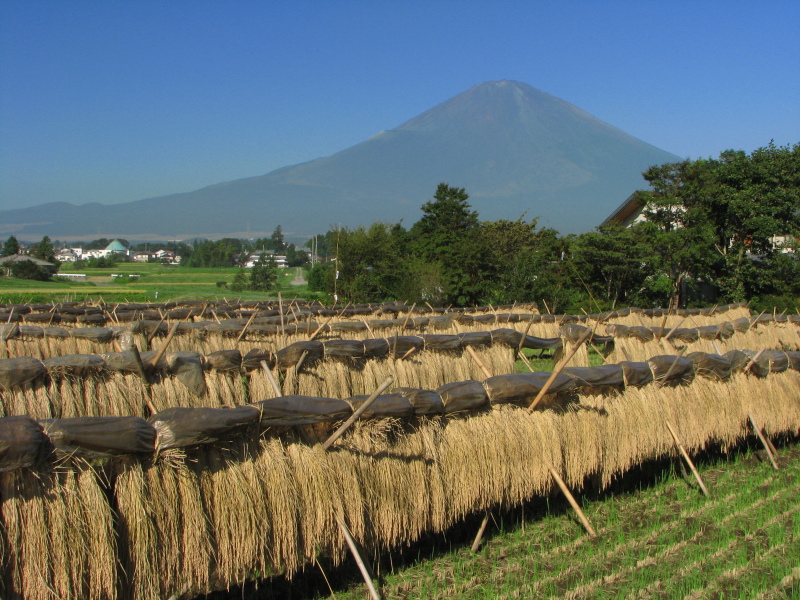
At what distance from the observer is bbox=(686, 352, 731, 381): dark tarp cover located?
9.81 metres

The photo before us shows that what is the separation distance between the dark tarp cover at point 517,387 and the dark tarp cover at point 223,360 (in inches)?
189

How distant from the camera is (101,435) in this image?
503cm

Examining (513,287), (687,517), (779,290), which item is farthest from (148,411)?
(779,290)

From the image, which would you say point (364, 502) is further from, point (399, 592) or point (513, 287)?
point (513, 287)

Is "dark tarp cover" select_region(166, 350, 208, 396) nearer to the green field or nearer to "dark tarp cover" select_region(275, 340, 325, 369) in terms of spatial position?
"dark tarp cover" select_region(275, 340, 325, 369)

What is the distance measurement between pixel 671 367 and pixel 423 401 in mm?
4129

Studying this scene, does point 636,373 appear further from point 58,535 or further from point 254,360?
point 58,535

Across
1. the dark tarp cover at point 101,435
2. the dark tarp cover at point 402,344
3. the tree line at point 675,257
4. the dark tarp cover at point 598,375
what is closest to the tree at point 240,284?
the tree line at point 675,257

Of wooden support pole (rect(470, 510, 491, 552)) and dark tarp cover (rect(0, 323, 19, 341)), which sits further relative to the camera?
dark tarp cover (rect(0, 323, 19, 341))

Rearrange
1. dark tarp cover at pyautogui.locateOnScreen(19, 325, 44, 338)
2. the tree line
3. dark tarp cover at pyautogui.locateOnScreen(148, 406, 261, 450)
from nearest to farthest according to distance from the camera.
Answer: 1. dark tarp cover at pyautogui.locateOnScreen(148, 406, 261, 450)
2. dark tarp cover at pyautogui.locateOnScreen(19, 325, 44, 338)
3. the tree line

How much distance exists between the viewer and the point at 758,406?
10352 millimetres

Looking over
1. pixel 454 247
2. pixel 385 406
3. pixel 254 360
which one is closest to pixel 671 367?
pixel 385 406

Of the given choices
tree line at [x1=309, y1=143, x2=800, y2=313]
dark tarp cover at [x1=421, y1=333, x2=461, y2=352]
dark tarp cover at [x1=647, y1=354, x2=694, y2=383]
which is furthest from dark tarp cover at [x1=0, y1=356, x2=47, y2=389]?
tree line at [x1=309, y1=143, x2=800, y2=313]

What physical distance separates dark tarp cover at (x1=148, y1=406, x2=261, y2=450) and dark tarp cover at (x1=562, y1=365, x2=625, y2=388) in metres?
4.16
